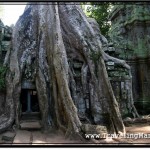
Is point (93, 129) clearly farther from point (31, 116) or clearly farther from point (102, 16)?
point (102, 16)

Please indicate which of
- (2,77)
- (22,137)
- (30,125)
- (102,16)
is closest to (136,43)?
(102,16)

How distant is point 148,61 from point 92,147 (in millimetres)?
4470

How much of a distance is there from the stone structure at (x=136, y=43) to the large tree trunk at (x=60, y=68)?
6.69 feet

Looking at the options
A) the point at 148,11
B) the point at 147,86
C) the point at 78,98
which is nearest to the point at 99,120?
the point at 78,98

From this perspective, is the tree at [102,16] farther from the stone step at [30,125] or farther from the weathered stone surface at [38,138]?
the weathered stone surface at [38,138]

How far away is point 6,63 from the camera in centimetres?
559

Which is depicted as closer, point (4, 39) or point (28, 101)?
point (28, 101)

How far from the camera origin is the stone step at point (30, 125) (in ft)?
16.4

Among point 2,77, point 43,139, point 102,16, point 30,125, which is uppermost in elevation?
point 102,16

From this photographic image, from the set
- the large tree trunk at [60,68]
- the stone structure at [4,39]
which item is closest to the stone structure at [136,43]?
the large tree trunk at [60,68]

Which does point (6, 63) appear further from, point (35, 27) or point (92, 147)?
point (92, 147)

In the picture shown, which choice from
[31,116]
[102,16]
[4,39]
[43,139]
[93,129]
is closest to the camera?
[93,129]

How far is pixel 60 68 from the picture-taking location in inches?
193

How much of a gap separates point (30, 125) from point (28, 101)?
87cm
